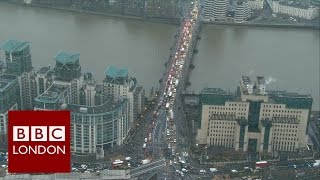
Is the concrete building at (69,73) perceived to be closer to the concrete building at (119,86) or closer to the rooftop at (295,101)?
the concrete building at (119,86)

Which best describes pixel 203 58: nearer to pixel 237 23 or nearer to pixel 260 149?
pixel 237 23

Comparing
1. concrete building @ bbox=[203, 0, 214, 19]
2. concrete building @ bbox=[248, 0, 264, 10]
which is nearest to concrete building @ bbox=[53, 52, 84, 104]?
concrete building @ bbox=[203, 0, 214, 19]

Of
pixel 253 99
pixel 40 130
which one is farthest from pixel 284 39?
pixel 40 130

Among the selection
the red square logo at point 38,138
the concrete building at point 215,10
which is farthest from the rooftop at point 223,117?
the red square logo at point 38,138

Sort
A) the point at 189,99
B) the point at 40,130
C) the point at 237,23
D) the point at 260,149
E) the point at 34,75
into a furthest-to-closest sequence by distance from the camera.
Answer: the point at 237,23 < the point at 189,99 < the point at 34,75 < the point at 260,149 < the point at 40,130

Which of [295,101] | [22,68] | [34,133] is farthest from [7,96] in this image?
[34,133]

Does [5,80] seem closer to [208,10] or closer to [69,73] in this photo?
[69,73]

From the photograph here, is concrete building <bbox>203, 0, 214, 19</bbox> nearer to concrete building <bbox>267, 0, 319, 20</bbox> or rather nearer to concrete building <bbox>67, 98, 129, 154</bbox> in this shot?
concrete building <bbox>267, 0, 319, 20</bbox>
